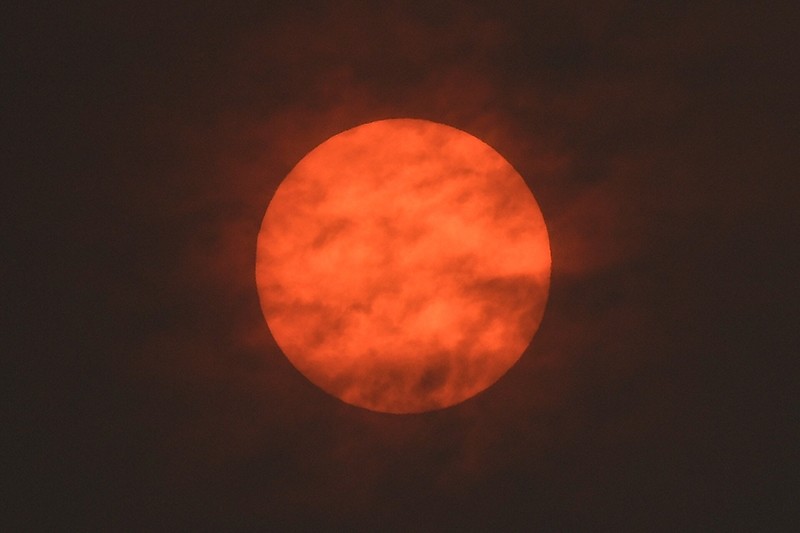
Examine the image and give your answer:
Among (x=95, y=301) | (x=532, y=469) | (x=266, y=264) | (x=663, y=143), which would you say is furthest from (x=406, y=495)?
(x=663, y=143)

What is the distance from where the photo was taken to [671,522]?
244 cm

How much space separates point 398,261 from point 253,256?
0.43 m

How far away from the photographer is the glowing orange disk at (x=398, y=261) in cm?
229

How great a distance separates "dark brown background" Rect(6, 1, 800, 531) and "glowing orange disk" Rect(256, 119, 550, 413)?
0.07 metres

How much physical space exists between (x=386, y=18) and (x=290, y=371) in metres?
1.08

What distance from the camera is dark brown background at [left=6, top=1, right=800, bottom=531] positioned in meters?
2.25

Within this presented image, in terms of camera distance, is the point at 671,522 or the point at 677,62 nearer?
the point at 677,62

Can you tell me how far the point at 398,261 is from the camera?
231 cm

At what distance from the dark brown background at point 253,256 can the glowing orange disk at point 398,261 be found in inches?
2.6

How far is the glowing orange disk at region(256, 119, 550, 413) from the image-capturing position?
229cm

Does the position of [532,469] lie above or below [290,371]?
below

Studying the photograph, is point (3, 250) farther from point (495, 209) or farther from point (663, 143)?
point (663, 143)

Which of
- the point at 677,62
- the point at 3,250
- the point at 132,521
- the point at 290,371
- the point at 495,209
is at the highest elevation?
the point at 677,62

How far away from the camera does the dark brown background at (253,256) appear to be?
7.38 feet
